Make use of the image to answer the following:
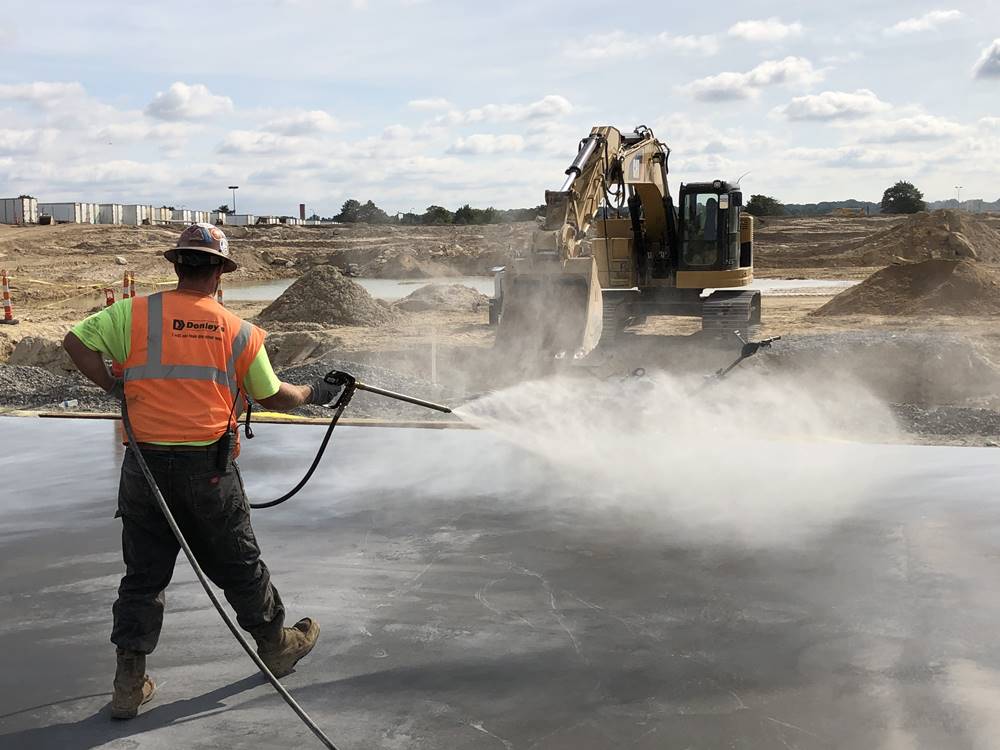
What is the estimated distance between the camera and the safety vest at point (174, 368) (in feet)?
11.3

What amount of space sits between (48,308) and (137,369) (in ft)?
79.1

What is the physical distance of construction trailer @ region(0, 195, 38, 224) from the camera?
2544 inches

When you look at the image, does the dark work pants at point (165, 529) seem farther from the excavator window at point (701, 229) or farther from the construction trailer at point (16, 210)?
the construction trailer at point (16, 210)

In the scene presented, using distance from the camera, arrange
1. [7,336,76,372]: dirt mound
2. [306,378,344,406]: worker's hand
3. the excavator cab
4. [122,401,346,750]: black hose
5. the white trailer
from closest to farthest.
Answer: [122,401,346,750]: black hose → [306,378,344,406]: worker's hand → [7,336,76,372]: dirt mound → the excavator cab → the white trailer

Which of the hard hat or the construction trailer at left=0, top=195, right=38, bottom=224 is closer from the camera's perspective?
the hard hat

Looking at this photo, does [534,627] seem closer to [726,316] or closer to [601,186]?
[601,186]

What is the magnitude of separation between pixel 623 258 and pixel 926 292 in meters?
9.83

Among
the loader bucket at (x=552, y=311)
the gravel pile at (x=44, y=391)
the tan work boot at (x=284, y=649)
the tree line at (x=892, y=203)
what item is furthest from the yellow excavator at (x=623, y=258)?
the tree line at (x=892, y=203)

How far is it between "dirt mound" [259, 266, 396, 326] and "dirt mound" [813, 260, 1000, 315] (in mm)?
10555

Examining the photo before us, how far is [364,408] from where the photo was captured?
35.2 ft

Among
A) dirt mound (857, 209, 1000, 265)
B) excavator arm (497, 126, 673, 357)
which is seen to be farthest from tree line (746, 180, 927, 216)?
excavator arm (497, 126, 673, 357)

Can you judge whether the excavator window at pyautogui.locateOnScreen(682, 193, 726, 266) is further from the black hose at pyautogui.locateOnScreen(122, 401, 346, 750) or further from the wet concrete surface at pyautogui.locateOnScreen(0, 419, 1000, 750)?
the black hose at pyautogui.locateOnScreen(122, 401, 346, 750)

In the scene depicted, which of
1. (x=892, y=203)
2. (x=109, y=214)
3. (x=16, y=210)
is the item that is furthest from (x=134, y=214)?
(x=892, y=203)

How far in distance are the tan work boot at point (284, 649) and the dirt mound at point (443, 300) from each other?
20.5 metres
